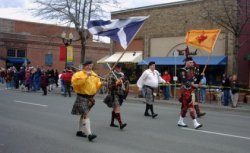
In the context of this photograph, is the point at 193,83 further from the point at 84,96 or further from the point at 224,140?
the point at 84,96

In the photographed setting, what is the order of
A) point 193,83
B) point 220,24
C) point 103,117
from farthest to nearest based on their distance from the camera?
point 220,24 < point 103,117 < point 193,83

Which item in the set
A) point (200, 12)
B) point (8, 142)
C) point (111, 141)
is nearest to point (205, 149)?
point (111, 141)

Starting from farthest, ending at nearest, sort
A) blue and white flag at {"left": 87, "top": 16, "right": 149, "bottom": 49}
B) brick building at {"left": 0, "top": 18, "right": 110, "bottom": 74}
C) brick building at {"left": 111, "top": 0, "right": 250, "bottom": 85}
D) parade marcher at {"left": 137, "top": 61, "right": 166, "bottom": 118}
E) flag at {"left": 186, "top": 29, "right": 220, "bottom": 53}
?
brick building at {"left": 0, "top": 18, "right": 110, "bottom": 74}, brick building at {"left": 111, "top": 0, "right": 250, "bottom": 85}, flag at {"left": 186, "top": 29, "right": 220, "bottom": 53}, parade marcher at {"left": 137, "top": 61, "right": 166, "bottom": 118}, blue and white flag at {"left": 87, "top": 16, "right": 149, "bottom": 49}

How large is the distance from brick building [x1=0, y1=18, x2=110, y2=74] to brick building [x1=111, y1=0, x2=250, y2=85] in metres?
19.0

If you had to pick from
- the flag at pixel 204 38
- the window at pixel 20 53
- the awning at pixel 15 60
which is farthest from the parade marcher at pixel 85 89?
the window at pixel 20 53

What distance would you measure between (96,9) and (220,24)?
39.7ft

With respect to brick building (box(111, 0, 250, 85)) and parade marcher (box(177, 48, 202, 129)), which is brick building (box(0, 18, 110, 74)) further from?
parade marcher (box(177, 48, 202, 129))

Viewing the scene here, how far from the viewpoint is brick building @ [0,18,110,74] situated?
173 ft

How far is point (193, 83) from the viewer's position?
1187 cm

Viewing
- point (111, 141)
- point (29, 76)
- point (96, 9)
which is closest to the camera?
point (111, 141)

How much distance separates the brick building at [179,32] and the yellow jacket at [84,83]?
17.2 metres

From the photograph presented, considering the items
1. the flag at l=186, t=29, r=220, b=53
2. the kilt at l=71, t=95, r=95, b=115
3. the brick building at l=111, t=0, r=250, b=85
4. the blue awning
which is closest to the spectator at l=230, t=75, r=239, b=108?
the flag at l=186, t=29, r=220, b=53

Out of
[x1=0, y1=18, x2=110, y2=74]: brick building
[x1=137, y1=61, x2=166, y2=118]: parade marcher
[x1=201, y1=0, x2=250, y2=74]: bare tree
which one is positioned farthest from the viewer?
[x1=0, y1=18, x2=110, y2=74]: brick building

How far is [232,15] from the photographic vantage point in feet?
80.2
